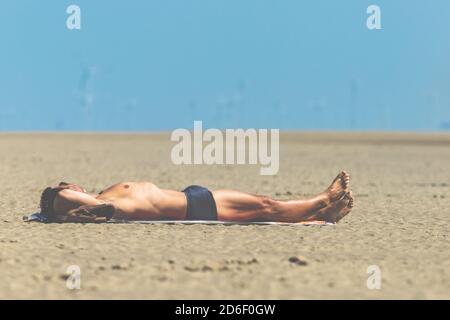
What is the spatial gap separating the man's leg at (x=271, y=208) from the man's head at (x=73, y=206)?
1.44 m

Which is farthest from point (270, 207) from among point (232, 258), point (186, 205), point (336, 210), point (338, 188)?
point (232, 258)

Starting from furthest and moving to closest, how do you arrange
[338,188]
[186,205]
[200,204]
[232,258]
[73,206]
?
1. [186,205]
2. [200,204]
3. [73,206]
4. [338,188]
5. [232,258]

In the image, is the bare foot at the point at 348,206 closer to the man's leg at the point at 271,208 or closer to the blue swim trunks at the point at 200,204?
the man's leg at the point at 271,208

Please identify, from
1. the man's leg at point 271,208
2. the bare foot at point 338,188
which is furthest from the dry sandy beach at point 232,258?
the bare foot at point 338,188

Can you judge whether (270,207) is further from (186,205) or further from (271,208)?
(186,205)

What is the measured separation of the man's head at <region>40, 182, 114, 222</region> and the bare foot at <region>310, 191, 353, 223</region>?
2.63m

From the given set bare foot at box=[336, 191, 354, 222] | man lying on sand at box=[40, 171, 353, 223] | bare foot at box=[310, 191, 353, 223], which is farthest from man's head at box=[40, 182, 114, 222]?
bare foot at box=[336, 191, 354, 222]

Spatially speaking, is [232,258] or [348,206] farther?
[348,206]

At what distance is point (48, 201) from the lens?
11641 mm

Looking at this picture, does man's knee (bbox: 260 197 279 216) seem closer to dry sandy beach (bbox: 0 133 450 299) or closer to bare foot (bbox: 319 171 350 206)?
dry sandy beach (bbox: 0 133 450 299)

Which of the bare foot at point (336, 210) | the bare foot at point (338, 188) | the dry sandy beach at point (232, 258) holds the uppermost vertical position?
the bare foot at point (338, 188)

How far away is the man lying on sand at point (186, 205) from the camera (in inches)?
451

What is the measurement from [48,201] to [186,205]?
170 centimetres

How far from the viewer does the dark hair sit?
1131cm
